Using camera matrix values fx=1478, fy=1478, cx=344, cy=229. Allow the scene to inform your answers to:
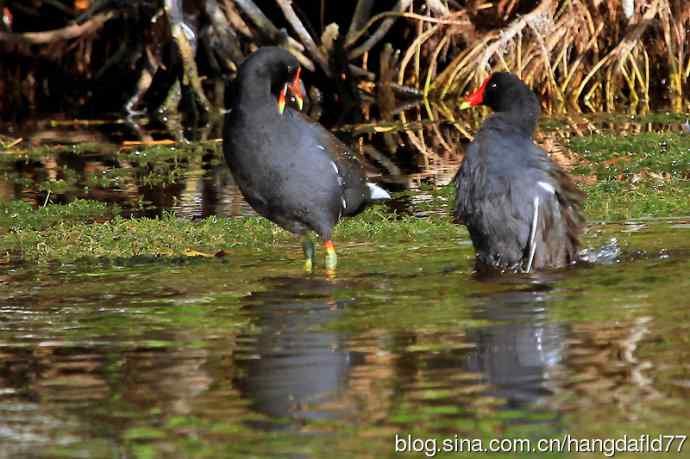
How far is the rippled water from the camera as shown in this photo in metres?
4.27

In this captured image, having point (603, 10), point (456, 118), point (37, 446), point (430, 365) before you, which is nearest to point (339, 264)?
point (430, 365)

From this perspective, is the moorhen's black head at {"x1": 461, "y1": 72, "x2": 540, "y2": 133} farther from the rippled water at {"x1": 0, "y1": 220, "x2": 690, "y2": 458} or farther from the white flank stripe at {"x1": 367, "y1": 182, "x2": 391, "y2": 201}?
the white flank stripe at {"x1": 367, "y1": 182, "x2": 391, "y2": 201}

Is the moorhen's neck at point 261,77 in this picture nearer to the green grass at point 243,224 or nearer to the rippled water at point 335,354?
the rippled water at point 335,354

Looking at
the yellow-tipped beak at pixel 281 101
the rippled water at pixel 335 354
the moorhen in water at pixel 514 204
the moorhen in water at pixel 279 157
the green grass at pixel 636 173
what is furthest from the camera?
the green grass at pixel 636 173

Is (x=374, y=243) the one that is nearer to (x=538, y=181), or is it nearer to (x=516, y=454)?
(x=538, y=181)

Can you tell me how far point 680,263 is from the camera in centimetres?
667

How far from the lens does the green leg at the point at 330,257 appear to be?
7.12 meters

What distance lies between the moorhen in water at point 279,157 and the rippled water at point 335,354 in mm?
254

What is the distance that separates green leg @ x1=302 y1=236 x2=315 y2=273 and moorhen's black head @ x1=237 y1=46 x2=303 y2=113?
0.67 m

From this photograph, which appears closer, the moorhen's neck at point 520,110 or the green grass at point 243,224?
the moorhen's neck at point 520,110

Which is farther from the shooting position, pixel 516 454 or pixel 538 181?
pixel 538 181

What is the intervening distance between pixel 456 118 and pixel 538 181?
8.10m

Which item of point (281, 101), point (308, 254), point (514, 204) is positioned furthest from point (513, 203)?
point (281, 101)

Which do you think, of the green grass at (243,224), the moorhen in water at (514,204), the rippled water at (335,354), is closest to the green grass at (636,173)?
the green grass at (243,224)
